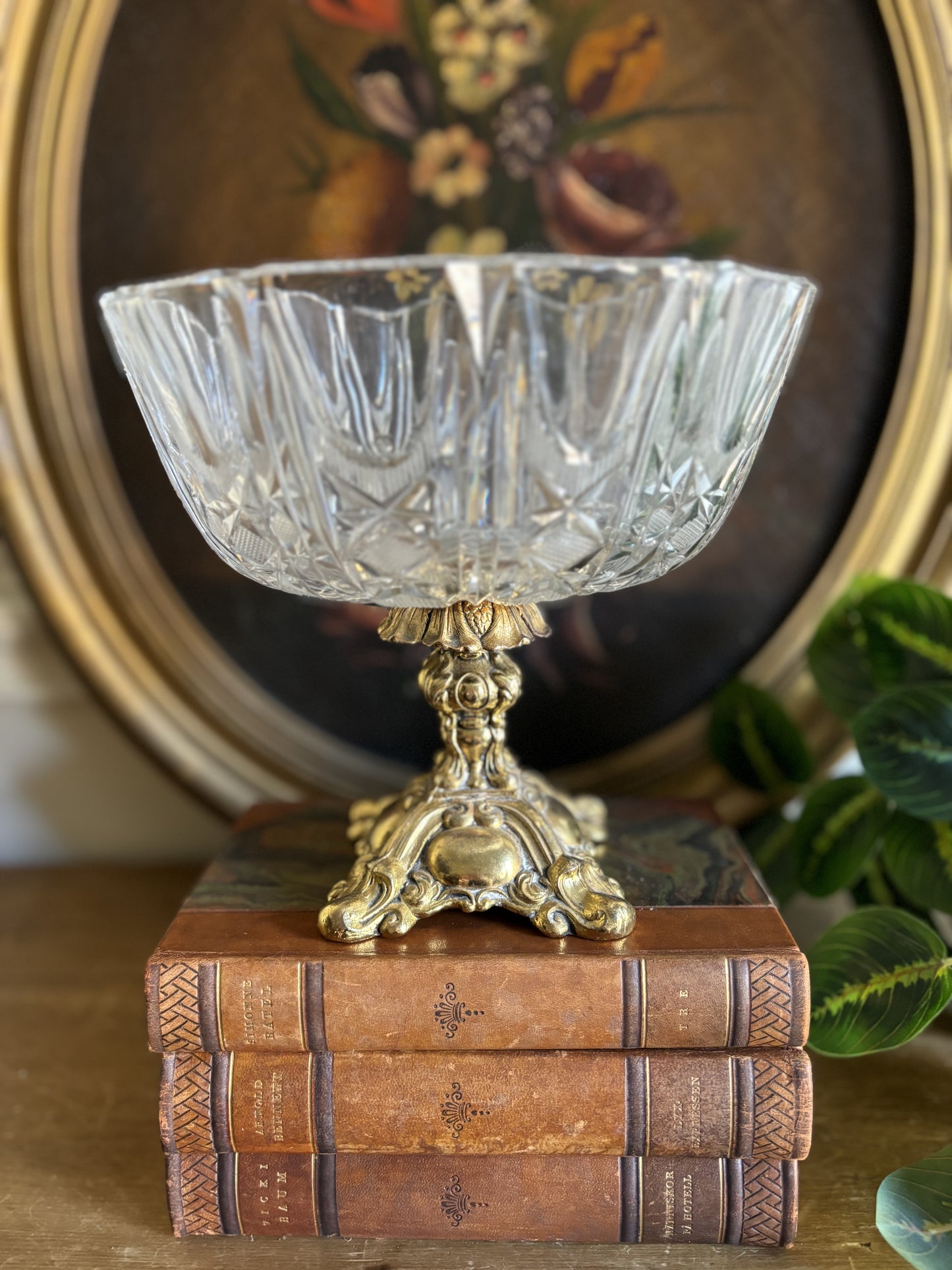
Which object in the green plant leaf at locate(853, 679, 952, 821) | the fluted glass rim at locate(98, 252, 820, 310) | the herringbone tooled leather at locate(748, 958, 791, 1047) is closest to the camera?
the fluted glass rim at locate(98, 252, 820, 310)

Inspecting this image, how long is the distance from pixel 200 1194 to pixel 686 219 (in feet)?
2.77

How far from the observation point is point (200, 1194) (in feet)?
2.09

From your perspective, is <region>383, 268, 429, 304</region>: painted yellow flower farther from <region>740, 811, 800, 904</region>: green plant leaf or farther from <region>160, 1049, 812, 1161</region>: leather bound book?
<region>740, 811, 800, 904</region>: green plant leaf

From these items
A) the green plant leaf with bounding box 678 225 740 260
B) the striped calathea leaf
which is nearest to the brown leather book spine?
the striped calathea leaf

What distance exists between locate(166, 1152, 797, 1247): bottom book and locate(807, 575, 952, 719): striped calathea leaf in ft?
1.27

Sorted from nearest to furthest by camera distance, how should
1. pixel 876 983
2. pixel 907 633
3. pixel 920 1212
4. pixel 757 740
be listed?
pixel 920 1212 < pixel 876 983 < pixel 907 633 < pixel 757 740

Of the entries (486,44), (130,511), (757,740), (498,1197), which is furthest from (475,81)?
(498,1197)

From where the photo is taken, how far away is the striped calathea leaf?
2.72ft

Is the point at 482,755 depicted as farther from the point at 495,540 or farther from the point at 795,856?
the point at 795,856

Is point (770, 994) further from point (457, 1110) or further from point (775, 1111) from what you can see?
point (457, 1110)

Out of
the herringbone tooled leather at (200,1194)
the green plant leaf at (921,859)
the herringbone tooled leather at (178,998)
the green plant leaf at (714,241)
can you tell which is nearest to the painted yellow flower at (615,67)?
the green plant leaf at (714,241)

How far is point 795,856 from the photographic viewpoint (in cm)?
89

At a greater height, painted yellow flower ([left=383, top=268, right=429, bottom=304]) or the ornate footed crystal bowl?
painted yellow flower ([left=383, top=268, right=429, bottom=304])

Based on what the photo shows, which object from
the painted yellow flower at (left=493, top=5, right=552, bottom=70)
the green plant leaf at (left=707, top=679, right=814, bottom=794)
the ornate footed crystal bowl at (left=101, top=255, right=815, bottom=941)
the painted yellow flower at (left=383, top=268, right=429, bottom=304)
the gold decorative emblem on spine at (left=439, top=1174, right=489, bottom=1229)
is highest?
the painted yellow flower at (left=493, top=5, right=552, bottom=70)
